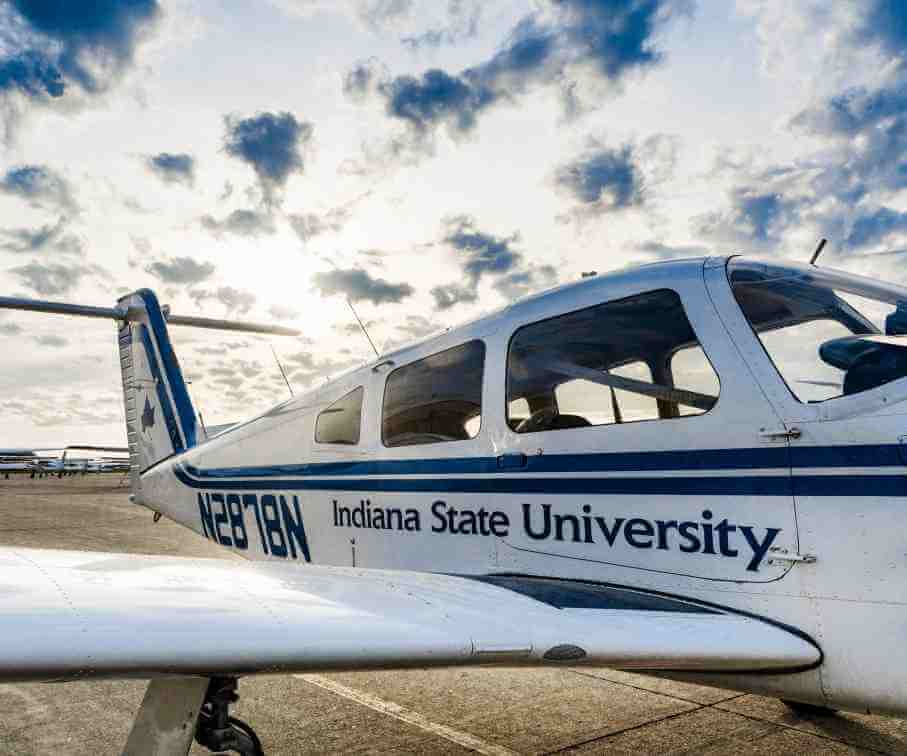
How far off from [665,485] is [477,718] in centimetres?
214

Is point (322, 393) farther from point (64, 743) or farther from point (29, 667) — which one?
point (29, 667)

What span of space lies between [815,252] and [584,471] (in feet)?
6.14

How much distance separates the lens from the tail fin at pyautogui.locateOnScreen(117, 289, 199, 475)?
8.05 meters

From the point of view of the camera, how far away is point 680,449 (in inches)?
124

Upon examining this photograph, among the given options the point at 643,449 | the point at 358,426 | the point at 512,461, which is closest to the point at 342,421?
the point at 358,426

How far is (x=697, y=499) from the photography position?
10.1 feet

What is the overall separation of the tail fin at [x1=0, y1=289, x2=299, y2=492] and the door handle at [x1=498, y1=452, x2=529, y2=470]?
197 inches

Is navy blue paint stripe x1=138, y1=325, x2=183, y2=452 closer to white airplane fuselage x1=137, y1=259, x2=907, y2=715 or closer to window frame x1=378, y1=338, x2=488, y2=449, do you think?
white airplane fuselage x1=137, y1=259, x2=907, y2=715

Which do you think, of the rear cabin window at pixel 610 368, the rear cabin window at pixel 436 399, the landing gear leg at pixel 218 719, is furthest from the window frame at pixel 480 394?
the landing gear leg at pixel 218 719

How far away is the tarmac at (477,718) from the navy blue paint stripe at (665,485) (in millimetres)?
1357

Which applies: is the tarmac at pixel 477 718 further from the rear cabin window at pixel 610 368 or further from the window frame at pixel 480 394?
the rear cabin window at pixel 610 368

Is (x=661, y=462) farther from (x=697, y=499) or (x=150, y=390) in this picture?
(x=150, y=390)

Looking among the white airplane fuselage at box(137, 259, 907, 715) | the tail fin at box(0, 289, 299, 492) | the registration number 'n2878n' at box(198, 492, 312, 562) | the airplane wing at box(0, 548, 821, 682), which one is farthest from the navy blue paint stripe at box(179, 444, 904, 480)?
the tail fin at box(0, 289, 299, 492)

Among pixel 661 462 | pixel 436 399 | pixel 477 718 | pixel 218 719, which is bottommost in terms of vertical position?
pixel 477 718
